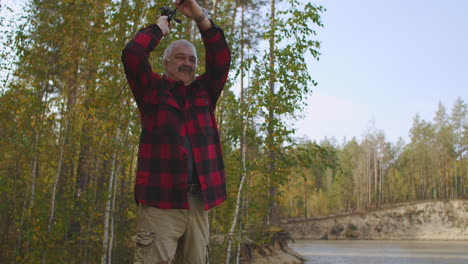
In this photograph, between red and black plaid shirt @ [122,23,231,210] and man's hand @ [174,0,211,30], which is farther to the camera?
man's hand @ [174,0,211,30]

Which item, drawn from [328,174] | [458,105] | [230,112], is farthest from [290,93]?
[328,174]

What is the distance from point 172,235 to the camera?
1.81 metres

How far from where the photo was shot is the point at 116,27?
664cm

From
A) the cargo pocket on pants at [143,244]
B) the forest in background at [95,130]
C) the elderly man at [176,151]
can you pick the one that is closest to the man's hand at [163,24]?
the elderly man at [176,151]

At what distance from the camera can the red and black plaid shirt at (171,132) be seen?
184 cm

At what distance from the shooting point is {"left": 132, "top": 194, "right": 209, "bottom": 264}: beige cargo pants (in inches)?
69.6

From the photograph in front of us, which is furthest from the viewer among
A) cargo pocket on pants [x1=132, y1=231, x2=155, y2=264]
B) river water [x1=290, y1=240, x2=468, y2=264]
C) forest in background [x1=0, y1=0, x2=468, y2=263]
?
river water [x1=290, y1=240, x2=468, y2=264]

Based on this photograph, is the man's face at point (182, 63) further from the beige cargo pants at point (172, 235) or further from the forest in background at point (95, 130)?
the forest in background at point (95, 130)

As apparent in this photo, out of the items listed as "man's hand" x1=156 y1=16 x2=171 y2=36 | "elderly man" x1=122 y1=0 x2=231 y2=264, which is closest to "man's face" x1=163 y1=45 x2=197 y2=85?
"elderly man" x1=122 y1=0 x2=231 y2=264

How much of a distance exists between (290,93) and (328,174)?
5203cm

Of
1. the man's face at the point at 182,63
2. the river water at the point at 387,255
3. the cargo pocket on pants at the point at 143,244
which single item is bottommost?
the river water at the point at 387,255

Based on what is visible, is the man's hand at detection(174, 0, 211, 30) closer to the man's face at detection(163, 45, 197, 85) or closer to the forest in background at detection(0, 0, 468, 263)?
the man's face at detection(163, 45, 197, 85)

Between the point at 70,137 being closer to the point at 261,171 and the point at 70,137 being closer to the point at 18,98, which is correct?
the point at 18,98

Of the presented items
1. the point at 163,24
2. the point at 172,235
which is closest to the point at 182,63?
the point at 163,24
